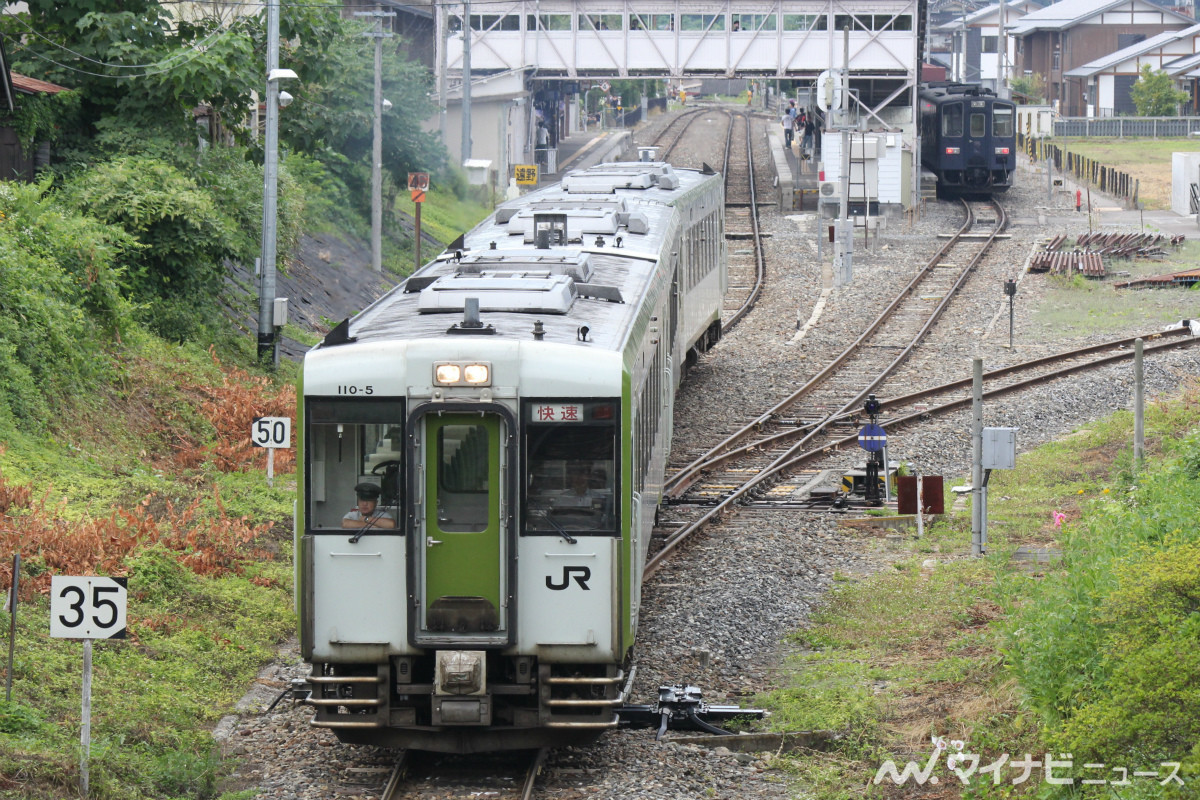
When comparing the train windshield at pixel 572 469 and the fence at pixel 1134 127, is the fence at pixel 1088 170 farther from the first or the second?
the train windshield at pixel 572 469

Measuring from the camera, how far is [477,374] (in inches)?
350

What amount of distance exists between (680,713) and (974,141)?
36.6 meters

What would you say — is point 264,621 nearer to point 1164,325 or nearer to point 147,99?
point 147,99

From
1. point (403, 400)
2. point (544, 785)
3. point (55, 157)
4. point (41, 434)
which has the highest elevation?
point (55, 157)

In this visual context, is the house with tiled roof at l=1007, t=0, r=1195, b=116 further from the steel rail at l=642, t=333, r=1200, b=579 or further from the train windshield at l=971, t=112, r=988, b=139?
the steel rail at l=642, t=333, r=1200, b=579


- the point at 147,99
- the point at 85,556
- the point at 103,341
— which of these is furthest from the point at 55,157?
the point at 85,556

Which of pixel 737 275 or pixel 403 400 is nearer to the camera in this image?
pixel 403 400

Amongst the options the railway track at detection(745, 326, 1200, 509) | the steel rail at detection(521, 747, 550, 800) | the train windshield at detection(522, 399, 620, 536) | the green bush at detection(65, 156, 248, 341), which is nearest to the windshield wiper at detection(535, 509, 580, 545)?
the train windshield at detection(522, 399, 620, 536)

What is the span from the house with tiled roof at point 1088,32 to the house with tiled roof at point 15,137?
67.5 metres

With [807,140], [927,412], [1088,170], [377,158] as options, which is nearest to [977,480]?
[927,412]

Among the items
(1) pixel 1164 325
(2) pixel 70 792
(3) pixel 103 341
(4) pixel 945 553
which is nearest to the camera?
(2) pixel 70 792

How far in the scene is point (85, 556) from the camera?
12211 millimetres

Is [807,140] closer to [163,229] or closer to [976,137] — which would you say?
[976,137]

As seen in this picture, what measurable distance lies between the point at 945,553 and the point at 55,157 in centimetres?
1378
